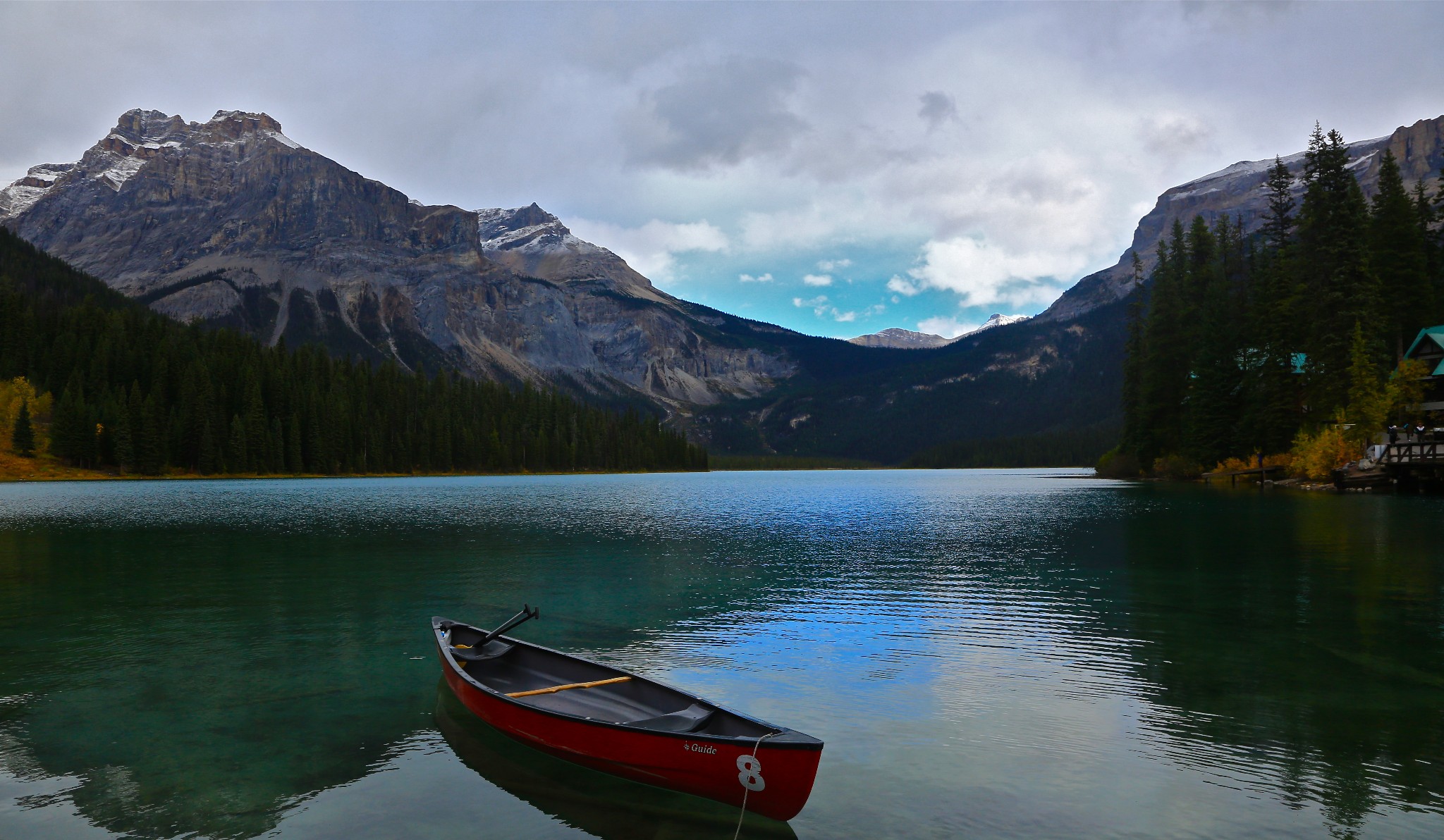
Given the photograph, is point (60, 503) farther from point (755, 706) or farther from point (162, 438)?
point (755, 706)

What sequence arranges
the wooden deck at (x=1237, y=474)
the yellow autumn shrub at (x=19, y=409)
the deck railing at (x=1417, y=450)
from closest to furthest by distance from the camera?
the deck railing at (x=1417, y=450) < the wooden deck at (x=1237, y=474) < the yellow autumn shrub at (x=19, y=409)

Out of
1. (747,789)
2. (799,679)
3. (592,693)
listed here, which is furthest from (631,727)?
→ (799,679)

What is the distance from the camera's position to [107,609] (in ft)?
99.2

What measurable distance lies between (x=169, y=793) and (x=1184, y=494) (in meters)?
91.9

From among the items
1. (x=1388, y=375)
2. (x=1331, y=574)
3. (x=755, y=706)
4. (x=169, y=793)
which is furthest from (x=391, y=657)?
(x=1388, y=375)

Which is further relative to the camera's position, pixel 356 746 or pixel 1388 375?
pixel 1388 375

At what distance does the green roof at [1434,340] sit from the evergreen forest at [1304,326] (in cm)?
210

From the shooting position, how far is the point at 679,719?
547 inches

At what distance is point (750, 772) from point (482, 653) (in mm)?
9510

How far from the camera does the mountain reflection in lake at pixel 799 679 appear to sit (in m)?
12.8

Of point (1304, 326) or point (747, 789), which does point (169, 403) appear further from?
point (1304, 326)

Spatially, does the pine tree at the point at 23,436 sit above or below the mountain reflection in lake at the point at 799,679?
above

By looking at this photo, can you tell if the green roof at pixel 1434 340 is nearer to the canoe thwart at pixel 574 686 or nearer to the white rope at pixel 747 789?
the canoe thwart at pixel 574 686

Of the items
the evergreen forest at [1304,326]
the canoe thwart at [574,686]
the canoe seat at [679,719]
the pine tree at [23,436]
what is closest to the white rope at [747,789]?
the canoe seat at [679,719]
